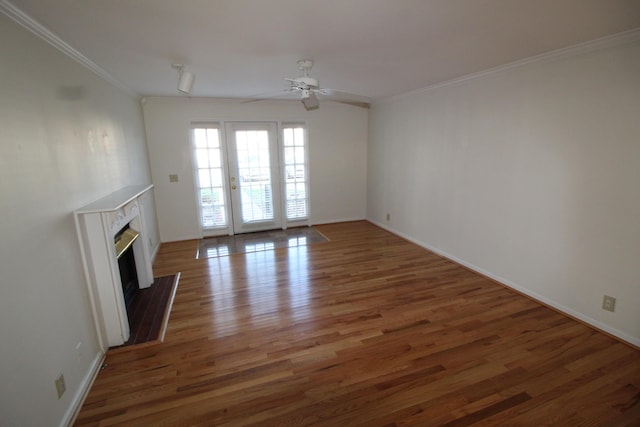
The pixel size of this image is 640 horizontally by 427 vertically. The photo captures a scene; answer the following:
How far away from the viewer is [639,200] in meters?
2.31

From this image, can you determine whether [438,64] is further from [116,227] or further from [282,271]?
[116,227]

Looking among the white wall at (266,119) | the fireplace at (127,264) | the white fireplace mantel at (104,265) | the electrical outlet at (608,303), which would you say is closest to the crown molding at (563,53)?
the electrical outlet at (608,303)

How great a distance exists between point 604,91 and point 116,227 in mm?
4192

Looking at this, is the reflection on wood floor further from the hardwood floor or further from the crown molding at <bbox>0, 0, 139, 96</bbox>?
the crown molding at <bbox>0, 0, 139, 96</bbox>

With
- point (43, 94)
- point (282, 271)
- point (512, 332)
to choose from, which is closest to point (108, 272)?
point (43, 94)

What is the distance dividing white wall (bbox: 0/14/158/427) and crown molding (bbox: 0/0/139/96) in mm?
46

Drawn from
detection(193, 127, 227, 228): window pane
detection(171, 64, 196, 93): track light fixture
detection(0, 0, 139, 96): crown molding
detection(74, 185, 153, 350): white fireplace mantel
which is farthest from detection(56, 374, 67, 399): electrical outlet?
detection(193, 127, 227, 228): window pane

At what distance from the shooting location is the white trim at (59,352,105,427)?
182cm

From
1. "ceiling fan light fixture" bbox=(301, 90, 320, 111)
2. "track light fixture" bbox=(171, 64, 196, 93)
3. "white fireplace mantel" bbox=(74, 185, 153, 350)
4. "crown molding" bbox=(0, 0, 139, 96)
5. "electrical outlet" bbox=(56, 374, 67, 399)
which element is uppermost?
"crown molding" bbox=(0, 0, 139, 96)

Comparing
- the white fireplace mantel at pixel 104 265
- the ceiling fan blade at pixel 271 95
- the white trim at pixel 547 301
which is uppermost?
the ceiling fan blade at pixel 271 95

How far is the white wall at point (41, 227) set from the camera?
1469 mm

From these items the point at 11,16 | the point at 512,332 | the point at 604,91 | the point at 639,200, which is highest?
the point at 11,16

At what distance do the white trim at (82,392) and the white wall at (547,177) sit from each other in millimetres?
3979

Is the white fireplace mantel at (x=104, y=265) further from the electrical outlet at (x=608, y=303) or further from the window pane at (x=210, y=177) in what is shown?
the electrical outlet at (x=608, y=303)
